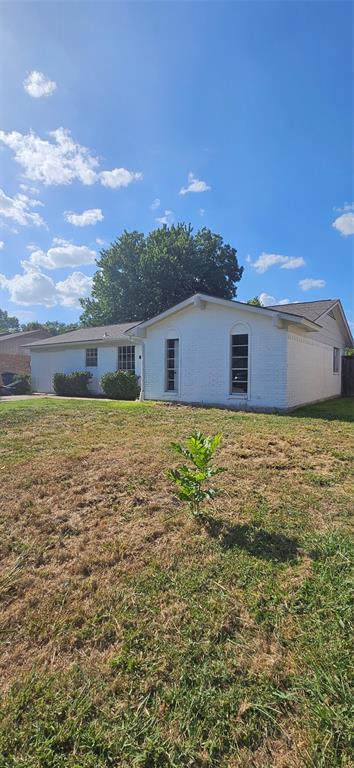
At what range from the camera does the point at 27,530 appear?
3.34m

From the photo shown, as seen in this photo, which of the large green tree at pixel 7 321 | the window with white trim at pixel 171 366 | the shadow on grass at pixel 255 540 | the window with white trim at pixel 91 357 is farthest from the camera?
the large green tree at pixel 7 321

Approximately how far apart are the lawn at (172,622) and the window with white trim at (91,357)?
44.2ft

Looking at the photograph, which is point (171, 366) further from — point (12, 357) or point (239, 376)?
point (12, 357)

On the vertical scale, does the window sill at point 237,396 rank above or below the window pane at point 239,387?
below

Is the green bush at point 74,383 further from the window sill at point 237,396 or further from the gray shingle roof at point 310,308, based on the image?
the gray shingle roof at point 310,308

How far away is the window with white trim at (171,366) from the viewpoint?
41.7 ft

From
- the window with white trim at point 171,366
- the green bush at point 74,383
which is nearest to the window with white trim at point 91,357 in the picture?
the green bush at point 74,383

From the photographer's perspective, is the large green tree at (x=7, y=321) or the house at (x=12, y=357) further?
the large green tree at (x=7, y=321)

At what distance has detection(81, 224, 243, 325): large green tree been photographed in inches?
1142

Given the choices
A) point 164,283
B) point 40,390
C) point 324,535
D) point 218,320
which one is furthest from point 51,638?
point 164,283

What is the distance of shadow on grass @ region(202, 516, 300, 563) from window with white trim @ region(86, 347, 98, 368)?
15357 mm

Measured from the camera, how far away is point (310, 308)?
1312 centimetres

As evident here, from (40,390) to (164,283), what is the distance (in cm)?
1401

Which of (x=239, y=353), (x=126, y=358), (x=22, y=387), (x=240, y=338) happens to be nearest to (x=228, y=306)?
(x=240, y=338)
